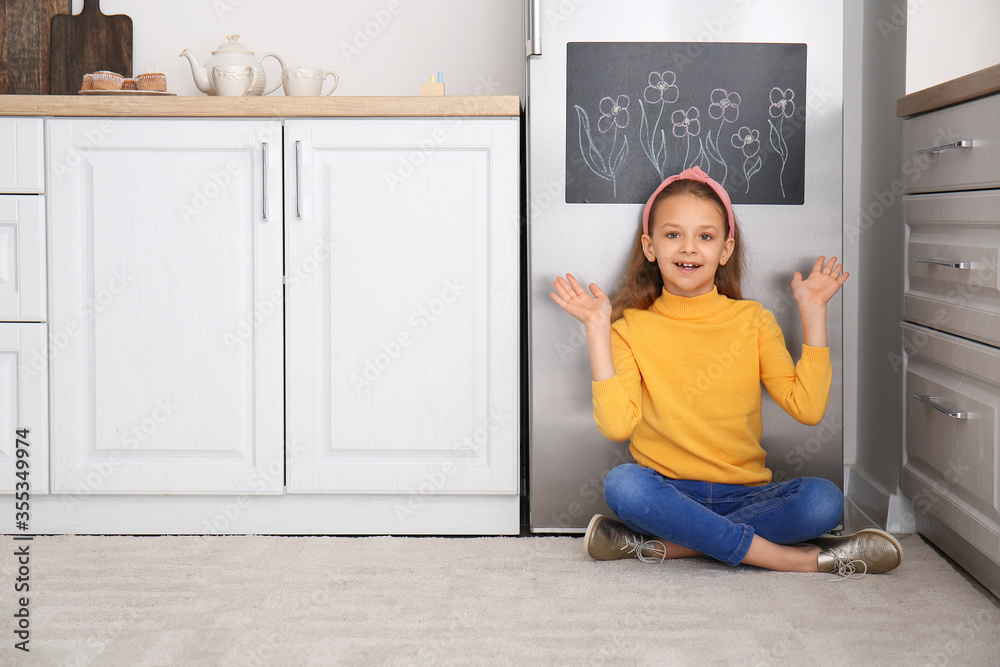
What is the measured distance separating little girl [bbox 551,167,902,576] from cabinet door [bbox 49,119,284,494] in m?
0.63

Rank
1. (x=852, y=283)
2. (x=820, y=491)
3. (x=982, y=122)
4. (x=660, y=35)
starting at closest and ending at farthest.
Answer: (x=982, y=122) < (x=820, y=491) < (x=660, y=35) < (x=852, y=283)

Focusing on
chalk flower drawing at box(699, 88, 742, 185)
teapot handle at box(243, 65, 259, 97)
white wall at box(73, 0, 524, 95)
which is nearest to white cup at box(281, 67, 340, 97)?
teapot handle at box(243, 65, 259, 97)

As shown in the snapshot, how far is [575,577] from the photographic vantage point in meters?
1.44

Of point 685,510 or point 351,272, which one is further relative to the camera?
point 351,272

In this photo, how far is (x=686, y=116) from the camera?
160cm

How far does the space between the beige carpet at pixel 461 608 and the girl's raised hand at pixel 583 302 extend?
453 mm

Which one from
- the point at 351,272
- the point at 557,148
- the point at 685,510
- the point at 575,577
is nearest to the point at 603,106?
the point at 557,148

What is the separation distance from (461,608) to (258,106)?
102 cm

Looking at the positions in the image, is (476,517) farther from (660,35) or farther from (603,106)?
(660,35)

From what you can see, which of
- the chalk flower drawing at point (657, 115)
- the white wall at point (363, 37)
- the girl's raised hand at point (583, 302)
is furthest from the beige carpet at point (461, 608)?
the white wall at point (363, 37)

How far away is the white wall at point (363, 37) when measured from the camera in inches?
81.3

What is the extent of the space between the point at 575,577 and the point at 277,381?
0.70m

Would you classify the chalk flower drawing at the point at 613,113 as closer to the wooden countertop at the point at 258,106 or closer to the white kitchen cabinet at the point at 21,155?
the wooden countertop at the point at 258,106

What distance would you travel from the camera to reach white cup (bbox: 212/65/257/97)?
5.79 ft
